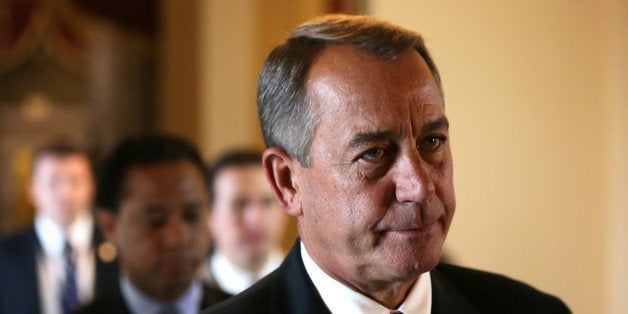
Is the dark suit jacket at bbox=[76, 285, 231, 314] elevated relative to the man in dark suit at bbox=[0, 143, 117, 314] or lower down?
elevated

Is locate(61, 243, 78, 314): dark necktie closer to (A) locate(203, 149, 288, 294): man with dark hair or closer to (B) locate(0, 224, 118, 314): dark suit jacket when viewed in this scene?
(B) locate(0, 224, 118, 314): dark suit jacket

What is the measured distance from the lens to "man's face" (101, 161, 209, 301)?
2.99 metres

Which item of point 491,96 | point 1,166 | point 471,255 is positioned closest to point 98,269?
point 471,255

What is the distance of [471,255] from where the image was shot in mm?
3268

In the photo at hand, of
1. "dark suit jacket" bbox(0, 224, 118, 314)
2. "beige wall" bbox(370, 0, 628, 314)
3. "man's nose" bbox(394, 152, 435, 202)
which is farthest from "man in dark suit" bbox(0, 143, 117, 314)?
"man's nose" bbox(394, 152, 435, 202)

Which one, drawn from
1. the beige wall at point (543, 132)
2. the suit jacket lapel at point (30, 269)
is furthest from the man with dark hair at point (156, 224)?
the suit jacket lapel at point (30, 269)

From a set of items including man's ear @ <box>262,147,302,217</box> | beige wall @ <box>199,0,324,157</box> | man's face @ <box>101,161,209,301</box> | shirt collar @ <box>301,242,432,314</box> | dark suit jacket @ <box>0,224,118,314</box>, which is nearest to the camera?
shirt collar @ <box>301,242,432,314</box>

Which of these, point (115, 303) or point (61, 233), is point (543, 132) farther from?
point (61, 233)

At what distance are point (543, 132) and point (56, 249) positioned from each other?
319 centimetres

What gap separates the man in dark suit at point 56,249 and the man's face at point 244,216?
1.86ft

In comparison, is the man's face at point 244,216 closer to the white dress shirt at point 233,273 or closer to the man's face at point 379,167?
the white dress shirt at point 233,273

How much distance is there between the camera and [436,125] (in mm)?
1893

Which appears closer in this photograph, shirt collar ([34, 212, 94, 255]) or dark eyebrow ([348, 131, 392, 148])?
dark eyebrow ([348, 131, 392, 148])

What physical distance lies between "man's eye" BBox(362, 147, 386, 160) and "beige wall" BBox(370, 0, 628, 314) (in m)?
1.10
